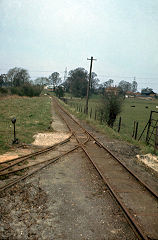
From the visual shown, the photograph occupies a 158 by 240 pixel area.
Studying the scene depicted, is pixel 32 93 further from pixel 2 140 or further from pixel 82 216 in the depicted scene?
pixel 82 216

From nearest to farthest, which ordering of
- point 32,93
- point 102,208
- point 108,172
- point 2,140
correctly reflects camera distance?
1. point 102,208
2. point 108,172
3. point 2,140
4. point 32,93

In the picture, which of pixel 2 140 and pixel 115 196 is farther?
pixel 2 140

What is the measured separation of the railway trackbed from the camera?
497 cm

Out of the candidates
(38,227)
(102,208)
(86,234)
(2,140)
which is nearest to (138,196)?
(102,208)

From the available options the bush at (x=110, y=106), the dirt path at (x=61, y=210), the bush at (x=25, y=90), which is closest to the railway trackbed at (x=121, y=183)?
the dirt path at (x=61, y=210)

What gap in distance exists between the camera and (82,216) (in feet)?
16.7

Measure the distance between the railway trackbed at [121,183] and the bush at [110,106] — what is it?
484 inches

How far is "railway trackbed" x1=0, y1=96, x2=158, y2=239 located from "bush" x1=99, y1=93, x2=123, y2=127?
12294 mm

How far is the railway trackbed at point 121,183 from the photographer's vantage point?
497cm

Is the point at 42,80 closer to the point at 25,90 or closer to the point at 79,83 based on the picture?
the point at 79,83

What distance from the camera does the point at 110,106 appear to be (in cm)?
2344

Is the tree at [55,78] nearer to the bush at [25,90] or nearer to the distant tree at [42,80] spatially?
the distant tree at [42,80]

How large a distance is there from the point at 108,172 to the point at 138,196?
6.59 ft

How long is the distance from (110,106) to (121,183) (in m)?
16.7
